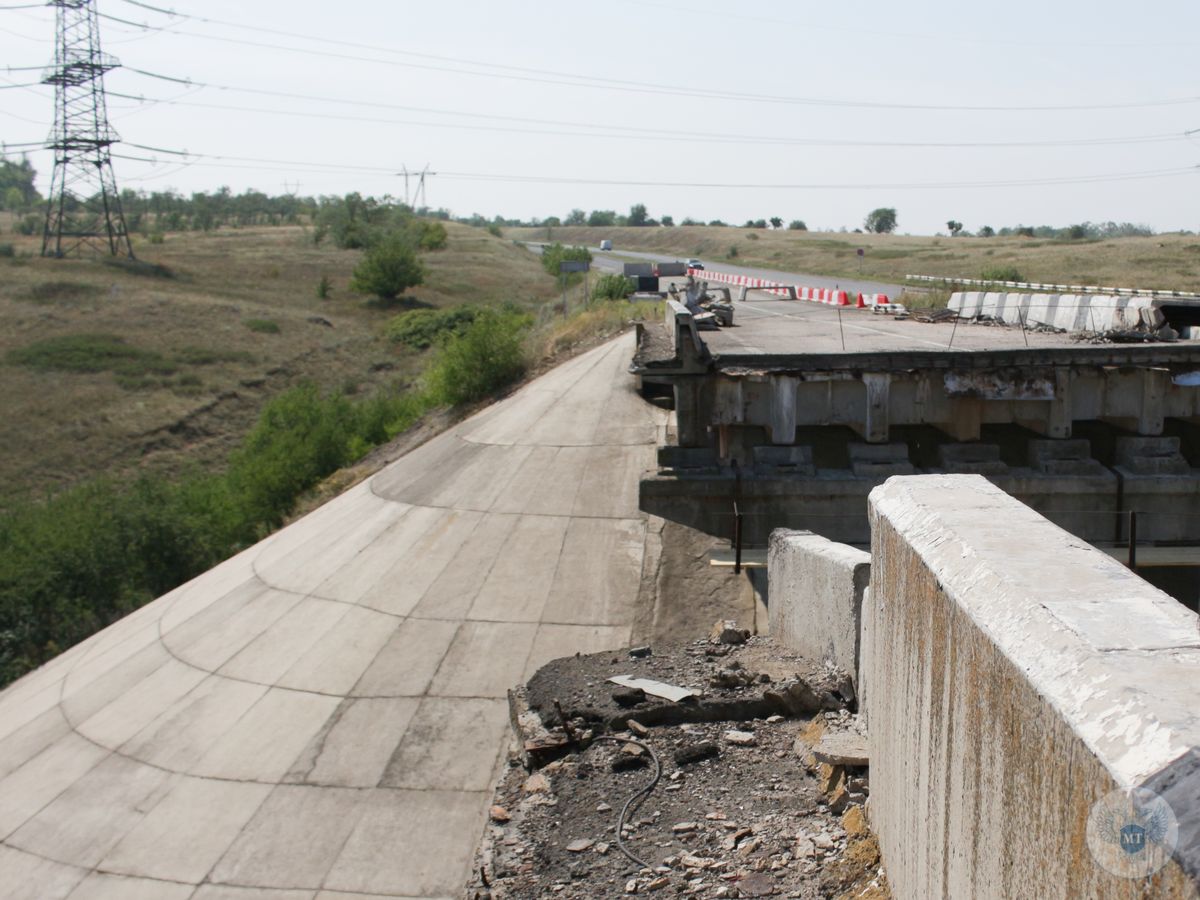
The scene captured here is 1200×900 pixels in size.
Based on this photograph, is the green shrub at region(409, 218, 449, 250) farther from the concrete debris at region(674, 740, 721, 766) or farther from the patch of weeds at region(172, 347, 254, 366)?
the concrete debris at region(674, 740, 721, 766)

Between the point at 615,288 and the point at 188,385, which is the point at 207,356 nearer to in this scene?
the point at 188,385

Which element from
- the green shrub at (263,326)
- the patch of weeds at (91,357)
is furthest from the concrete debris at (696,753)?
the green shrub at (263,326)

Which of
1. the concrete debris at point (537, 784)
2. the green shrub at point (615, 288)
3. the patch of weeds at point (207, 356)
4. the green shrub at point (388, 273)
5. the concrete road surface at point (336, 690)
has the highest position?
the green shrub at point (388, 273)

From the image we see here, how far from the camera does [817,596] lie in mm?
8508

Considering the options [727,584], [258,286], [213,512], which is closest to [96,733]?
[727,584]

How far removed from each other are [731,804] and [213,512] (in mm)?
24957

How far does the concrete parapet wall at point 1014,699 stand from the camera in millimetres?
2539

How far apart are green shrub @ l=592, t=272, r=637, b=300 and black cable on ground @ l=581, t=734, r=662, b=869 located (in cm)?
2994

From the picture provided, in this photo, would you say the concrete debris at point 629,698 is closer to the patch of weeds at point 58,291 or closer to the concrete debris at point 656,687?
the concrete debris at point 656,687

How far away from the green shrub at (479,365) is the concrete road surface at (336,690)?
5326mm

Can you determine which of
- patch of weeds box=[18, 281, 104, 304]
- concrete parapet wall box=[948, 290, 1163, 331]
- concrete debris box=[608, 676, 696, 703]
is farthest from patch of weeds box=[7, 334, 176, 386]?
concrete debris box=[608, 676, 696, 703]

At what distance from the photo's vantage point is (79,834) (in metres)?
11.0

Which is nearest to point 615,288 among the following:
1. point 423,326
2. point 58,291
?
point 423,326

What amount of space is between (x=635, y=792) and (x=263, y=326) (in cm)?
6628
